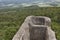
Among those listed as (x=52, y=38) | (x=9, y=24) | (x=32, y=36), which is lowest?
(x=9, y=24)

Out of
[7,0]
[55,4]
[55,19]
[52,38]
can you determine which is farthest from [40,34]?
[7,0]

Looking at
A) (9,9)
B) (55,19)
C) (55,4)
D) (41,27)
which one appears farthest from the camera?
(55,4)

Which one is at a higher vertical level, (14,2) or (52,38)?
(52,38)

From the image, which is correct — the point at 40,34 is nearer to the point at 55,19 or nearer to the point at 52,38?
the point at 52,38

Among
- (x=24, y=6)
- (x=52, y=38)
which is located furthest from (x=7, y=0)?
(x=52, y=38)

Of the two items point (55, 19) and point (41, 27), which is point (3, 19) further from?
point (41, 27)

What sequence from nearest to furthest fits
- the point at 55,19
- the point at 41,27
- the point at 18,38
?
the point at 18,38
the point at 41,27
the point at 55,19

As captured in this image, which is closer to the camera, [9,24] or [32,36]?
[32,36]

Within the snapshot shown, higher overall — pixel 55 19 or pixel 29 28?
pixel 29 28

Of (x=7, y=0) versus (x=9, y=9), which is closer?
(x=9, y=9)
